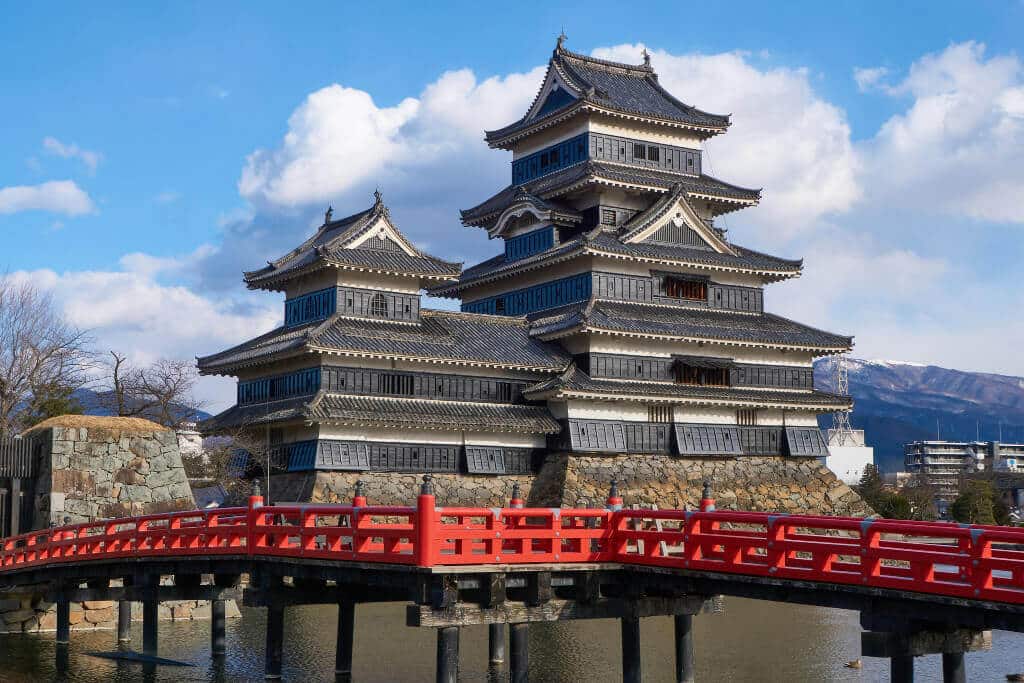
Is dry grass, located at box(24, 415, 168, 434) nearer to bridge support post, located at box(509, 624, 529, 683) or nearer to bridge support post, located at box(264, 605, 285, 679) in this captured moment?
bridge support post, located at box(264, 605, 285, 679)

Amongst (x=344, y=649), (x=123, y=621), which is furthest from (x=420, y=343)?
(x=344, y=649)

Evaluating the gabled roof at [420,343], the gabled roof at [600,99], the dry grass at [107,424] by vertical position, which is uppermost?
the gabled roof at [600,99]

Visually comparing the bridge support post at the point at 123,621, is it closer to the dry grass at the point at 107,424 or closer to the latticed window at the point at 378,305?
the dry grass at the point at 107,424

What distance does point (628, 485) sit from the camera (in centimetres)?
Answer: 5703

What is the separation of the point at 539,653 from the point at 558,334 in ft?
86.3

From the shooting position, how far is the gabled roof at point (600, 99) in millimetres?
64375

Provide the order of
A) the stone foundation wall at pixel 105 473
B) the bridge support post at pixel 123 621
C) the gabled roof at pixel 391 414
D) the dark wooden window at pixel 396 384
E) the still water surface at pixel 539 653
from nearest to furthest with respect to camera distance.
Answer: the still water surface at pixel 539 653 < the bridge support post at pixel 123 621 < the stone foundation wall at pixel 105 473 < the gabled roof at pixel 391 414 < the dark wooden window at pixel 396 384

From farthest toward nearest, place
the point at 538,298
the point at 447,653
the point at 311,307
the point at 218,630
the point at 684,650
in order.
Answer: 1. the point at 538,298
2. the point at 311,307
3. the point at 218,630
4. the point at 684,650
5. the point at 447,653

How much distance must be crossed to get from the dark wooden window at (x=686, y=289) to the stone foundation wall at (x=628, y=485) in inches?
329

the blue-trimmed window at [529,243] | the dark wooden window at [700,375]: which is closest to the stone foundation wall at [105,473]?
the dark wooden window at [700,375]

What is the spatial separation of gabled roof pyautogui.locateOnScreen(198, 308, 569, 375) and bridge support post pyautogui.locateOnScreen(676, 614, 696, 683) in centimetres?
3107

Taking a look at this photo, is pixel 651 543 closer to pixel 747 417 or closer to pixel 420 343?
pixel 420 343

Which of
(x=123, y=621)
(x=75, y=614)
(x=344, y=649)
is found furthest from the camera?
(x=75, y=614)

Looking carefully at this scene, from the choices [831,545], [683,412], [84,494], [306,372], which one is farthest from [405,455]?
[831,545]
